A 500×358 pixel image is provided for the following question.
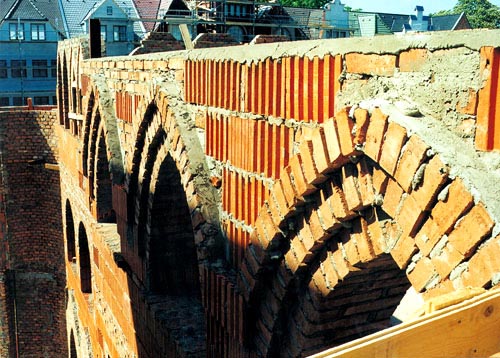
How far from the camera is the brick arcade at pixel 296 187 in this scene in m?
1.93

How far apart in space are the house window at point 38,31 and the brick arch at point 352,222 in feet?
96.6

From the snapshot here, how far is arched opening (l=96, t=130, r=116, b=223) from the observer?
7.62 meters

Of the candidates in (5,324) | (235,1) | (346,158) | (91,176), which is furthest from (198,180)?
(235,1)

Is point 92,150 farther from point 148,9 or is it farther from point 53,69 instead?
point 148,9

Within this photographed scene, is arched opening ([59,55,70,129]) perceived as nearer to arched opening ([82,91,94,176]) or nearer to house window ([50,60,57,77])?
arched opening ([82,91,94,176])

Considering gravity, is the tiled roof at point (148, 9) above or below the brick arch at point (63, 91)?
above

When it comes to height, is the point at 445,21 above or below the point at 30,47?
above

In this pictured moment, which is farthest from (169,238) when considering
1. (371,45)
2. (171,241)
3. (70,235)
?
(70,235)

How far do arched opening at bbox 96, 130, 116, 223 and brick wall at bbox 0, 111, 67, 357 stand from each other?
16.7ft

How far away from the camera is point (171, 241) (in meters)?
5.48

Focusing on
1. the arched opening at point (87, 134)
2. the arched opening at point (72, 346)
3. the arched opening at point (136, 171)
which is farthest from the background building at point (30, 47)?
the arched opening at point (136, 171)

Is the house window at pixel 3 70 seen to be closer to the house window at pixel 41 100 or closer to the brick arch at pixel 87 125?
the house window at pixel 41 100

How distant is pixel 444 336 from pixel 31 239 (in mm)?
13697

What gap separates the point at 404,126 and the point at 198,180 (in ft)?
6.64
